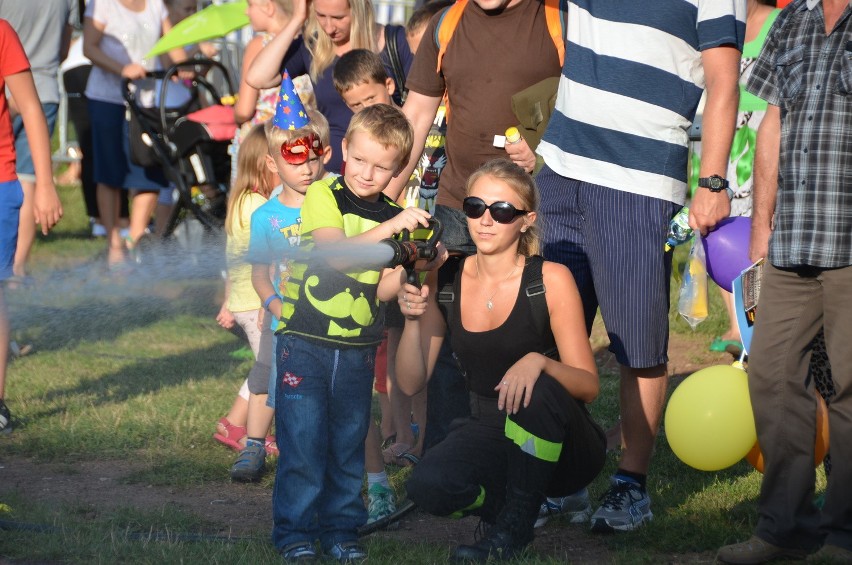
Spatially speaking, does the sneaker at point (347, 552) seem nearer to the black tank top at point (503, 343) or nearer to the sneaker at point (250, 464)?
the black tank top at point (503, 343)

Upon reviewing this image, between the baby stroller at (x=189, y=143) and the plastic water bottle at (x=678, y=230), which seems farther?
the baby stroller at (x=189, y=143)

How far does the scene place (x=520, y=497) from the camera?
4.45m

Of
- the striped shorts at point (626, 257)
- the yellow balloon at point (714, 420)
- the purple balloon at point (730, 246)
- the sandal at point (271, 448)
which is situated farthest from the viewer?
the sandal at point (271, 448)

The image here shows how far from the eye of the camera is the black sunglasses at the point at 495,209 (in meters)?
4.54

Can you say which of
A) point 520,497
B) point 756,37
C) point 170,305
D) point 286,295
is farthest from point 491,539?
point 170,305

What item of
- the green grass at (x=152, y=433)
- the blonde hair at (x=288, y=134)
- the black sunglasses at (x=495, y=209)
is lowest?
the green grass at (x=152, y=433)

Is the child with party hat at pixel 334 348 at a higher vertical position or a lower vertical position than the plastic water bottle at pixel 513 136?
lower

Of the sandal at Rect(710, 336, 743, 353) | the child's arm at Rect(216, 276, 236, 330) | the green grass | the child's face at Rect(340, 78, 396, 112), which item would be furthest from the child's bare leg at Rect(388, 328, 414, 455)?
the sandal at Rect(710, 336, 743, 353)

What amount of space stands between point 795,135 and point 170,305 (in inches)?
265

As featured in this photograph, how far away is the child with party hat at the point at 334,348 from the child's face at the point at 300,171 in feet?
2.77

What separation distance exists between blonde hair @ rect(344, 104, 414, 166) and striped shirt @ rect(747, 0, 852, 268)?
1427mm

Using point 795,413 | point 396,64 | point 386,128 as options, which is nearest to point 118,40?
point 396,64

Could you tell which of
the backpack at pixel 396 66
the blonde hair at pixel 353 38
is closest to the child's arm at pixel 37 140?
the blonde hair at pixel 353 38

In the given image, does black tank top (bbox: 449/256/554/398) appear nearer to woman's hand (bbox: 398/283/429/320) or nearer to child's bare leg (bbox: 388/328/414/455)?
woman's hand (bbox: 398/283/429/320)
